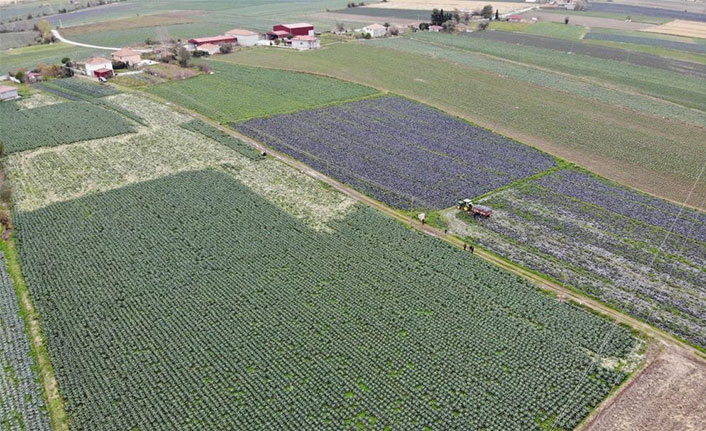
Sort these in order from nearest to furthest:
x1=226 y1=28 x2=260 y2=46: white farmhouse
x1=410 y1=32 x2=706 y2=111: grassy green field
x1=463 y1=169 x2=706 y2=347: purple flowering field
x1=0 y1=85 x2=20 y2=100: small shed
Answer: x1=463 y1=169 x2=706 y2=347: purple flowering field < x1=0 y1=85 x2=20 y2=100: small shed < x1=410 y1=32 x2=706 y2=111: grassy green field < x1=226 y1=28 x2=260 y2=46: white farmhouse

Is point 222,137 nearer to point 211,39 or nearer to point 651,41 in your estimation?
point 211,39

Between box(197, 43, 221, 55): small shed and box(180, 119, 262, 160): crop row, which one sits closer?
box(180, 119, 262, 160): crop row

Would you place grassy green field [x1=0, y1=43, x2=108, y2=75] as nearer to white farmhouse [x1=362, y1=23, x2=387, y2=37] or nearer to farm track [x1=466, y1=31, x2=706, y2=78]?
white farmhouse [x1=362, y1=23, x2=387, y2=37]

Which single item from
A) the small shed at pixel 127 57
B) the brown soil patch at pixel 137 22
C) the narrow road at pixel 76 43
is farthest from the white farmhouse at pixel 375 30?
the small shed at pixel 127 57

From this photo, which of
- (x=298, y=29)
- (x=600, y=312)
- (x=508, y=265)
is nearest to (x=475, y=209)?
(x=508, y=265)

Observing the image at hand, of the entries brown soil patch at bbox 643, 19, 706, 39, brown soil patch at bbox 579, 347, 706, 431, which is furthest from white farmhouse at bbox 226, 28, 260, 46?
brown soil patch at bbox 643, 19, 706, 39

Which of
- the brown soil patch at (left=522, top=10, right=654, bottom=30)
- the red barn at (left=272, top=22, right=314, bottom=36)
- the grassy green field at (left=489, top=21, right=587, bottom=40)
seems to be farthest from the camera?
the brown soil patch at (left=522, top=10, right=654, bottom=30)

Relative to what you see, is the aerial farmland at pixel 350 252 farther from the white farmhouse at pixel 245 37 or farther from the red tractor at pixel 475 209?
the white farmhouse at pixel 245 37
